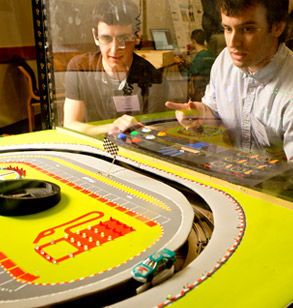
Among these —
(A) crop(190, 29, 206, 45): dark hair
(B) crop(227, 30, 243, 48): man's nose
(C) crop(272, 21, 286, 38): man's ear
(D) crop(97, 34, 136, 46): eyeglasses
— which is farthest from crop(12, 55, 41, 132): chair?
(C) crop(272, 21, 286, 38): man's ear

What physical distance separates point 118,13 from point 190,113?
1.59 feet

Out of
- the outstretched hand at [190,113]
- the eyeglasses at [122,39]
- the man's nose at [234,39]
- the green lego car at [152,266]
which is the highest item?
the eyeglasses at [122,39]

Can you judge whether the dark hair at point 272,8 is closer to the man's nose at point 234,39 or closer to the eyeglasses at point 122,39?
the man's nose at point 234,39

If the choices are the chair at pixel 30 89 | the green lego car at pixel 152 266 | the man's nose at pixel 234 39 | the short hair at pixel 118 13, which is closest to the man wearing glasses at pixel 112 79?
the short hair at pixel 118 13

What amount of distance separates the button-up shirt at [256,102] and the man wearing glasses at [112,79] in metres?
0.27

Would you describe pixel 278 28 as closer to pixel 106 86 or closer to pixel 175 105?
pixel 175 105

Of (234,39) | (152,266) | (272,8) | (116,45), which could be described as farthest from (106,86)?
(152,266)

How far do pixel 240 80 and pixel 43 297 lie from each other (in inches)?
31.2

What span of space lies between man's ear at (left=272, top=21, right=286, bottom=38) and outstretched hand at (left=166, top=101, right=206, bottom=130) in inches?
14.4

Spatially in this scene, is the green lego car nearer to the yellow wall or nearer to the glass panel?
the glass panel

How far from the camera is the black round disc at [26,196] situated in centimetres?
93

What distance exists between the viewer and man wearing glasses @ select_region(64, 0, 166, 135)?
1364 millimetres

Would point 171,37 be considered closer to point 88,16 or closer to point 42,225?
point 88,16

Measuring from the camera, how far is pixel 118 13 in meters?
1.38
